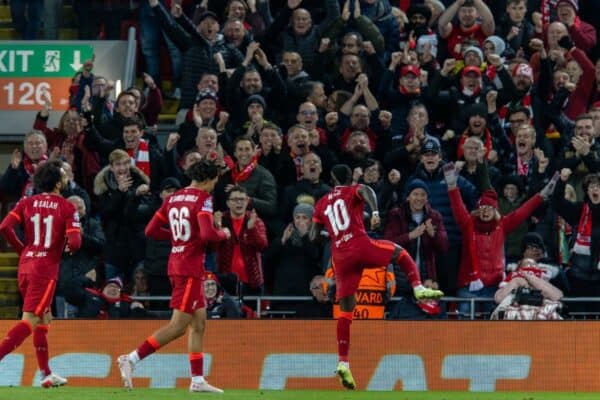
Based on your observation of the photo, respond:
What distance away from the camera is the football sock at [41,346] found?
49.8 feet

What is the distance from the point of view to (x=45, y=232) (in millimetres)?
15297

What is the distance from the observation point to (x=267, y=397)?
1442 cm

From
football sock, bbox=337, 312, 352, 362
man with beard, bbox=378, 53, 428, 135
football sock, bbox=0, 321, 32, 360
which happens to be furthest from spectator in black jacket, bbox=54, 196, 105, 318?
man with beard, bbox=378, 53, 428, 135

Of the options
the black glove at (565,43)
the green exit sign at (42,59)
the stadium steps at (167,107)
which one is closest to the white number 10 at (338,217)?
the black glove at (565,43)

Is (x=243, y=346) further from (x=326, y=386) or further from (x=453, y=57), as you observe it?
(x=453, y=57)

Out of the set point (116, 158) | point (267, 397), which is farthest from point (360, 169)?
point (267, 397)

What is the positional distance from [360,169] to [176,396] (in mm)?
5315

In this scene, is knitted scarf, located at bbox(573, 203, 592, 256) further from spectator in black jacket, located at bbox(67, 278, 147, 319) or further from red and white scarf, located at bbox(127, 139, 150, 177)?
red and white scarf, located at bbox(127, 139, 150, 177)

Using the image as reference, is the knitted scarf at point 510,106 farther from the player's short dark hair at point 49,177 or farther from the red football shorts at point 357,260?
the player's short dark hair at point 49,177

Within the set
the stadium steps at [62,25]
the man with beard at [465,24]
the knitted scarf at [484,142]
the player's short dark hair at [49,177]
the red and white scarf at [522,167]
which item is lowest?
the player's short dark hair at [49,177]

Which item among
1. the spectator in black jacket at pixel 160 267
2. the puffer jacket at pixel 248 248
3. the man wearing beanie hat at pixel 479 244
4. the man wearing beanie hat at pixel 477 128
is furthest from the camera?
the man wearing beanie hat at pixel 477 128

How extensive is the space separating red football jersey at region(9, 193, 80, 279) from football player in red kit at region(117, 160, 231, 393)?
1023mm

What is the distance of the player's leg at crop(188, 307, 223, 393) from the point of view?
15047mm

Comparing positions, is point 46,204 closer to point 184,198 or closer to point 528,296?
point 184,198
